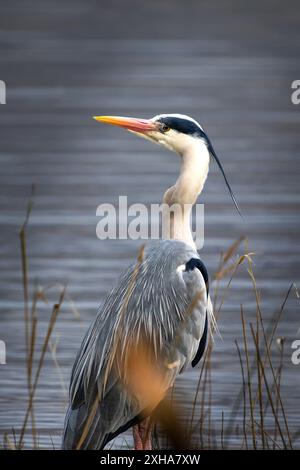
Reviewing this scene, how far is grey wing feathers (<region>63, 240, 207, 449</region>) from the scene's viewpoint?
6.09m

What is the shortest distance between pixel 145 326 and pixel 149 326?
0.02 meters

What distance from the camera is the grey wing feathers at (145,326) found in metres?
6.09

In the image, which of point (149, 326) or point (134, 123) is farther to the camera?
point (134, 123)

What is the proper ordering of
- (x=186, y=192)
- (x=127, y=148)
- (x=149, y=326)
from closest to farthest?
1. (x=149, y=326)
2. (x=186, y=192)
3. (x=127, y=148)

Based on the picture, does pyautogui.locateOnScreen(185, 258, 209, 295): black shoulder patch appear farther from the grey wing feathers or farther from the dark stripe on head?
the dark stripe on head

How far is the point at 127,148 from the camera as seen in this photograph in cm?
1546

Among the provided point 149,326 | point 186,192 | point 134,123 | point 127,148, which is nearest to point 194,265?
point 149,326

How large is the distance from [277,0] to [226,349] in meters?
20.6

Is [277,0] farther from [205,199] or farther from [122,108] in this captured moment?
[205,199]

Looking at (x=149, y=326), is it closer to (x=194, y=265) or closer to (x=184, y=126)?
(x=194, y=265)

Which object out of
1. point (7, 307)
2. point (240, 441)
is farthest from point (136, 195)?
point (240, 441)

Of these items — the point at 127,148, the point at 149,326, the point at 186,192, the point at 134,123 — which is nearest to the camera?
the point at 149,326

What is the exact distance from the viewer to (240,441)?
707 centimetres

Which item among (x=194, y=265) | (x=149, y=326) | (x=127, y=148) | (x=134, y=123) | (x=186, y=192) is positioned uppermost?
(x=127, y=148)
